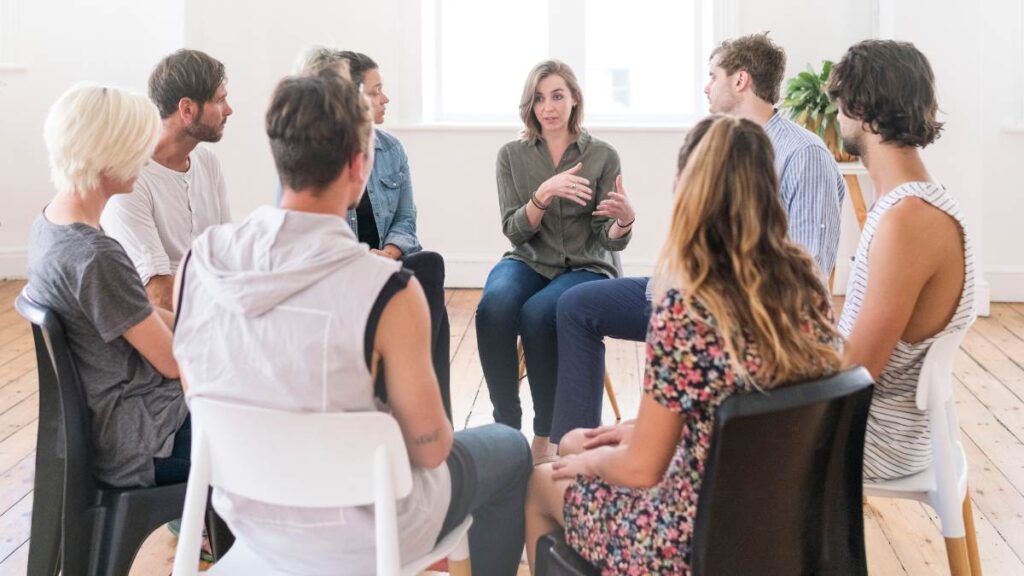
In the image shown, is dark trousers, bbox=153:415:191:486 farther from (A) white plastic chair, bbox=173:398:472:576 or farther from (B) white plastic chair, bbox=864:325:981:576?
(B) white plastic chair, bbox=864:325:981:576

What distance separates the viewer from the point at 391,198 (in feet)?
11.1

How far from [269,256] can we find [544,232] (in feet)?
5.99

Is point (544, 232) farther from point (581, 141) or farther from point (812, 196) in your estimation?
point (812, 196)

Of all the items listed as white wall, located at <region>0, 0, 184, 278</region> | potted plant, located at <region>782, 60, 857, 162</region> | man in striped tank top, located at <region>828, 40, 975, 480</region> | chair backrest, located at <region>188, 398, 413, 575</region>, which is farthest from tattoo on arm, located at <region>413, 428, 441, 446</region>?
white wall, located at <region>0, 0, 184, 278</region>

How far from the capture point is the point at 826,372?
1627mm

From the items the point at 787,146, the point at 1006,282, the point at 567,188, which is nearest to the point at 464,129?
the point at 567,188

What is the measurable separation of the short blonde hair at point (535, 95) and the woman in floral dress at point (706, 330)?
1688mm

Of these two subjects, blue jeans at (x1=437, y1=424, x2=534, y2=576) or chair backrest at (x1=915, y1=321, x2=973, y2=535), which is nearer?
blue jeans at (x1=437, y1=424, x2=534, y2=576)

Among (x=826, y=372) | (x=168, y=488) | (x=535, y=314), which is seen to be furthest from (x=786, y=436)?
(x=535, y=314)

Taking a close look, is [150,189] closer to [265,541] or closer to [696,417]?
[265,541]

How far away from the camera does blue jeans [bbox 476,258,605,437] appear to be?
316cm

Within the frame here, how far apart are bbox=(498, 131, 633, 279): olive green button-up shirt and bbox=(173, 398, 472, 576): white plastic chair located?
5.97 feet

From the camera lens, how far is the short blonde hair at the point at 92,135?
2.16 meters

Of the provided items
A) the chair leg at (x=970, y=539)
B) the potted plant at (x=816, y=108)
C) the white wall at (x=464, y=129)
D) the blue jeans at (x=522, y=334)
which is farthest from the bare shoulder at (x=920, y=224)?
the white wall at (x=464, y=129)
